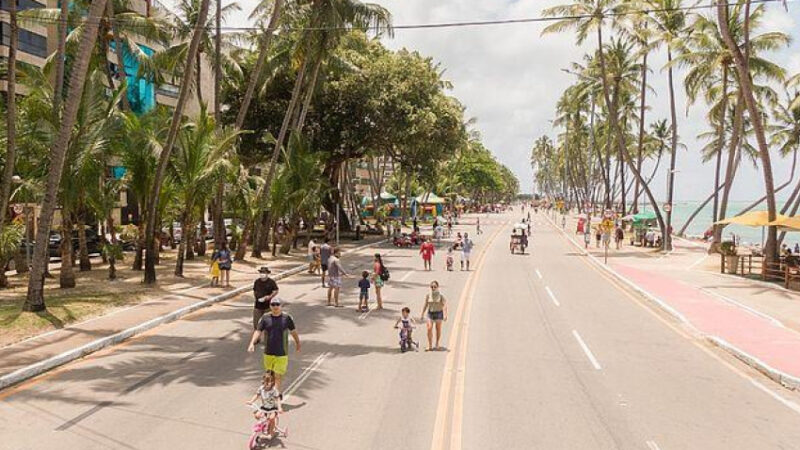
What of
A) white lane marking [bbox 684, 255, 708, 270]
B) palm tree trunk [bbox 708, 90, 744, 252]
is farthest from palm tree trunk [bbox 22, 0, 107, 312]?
palm tree trunk [bbox 708, 90, 744, 252]

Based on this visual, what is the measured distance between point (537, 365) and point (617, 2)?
124 feet

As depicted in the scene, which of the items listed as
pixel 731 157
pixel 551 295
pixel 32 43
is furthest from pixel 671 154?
pixel 32 43

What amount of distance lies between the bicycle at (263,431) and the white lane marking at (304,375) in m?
1.69

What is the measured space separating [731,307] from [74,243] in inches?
1125

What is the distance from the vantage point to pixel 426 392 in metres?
10.2

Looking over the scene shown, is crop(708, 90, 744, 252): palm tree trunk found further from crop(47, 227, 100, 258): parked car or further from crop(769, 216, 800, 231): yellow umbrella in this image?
crop(47, 227, 100, 258): parked car

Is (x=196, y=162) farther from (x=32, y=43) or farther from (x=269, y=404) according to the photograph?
(x=32, y=43)

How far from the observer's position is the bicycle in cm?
773

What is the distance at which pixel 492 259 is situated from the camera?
35375 millimetres

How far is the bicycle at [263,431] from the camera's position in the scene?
7.73 metres

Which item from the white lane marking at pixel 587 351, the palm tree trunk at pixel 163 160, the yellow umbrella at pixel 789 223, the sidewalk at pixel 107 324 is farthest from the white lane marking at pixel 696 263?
the palm tree trunk at pixel 163 160

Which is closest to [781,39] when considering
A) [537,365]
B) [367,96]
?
[367,96]

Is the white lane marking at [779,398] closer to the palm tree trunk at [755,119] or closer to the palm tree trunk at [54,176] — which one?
the palm tree trunk at [54,176]

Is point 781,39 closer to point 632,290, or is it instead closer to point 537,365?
point 632,290
